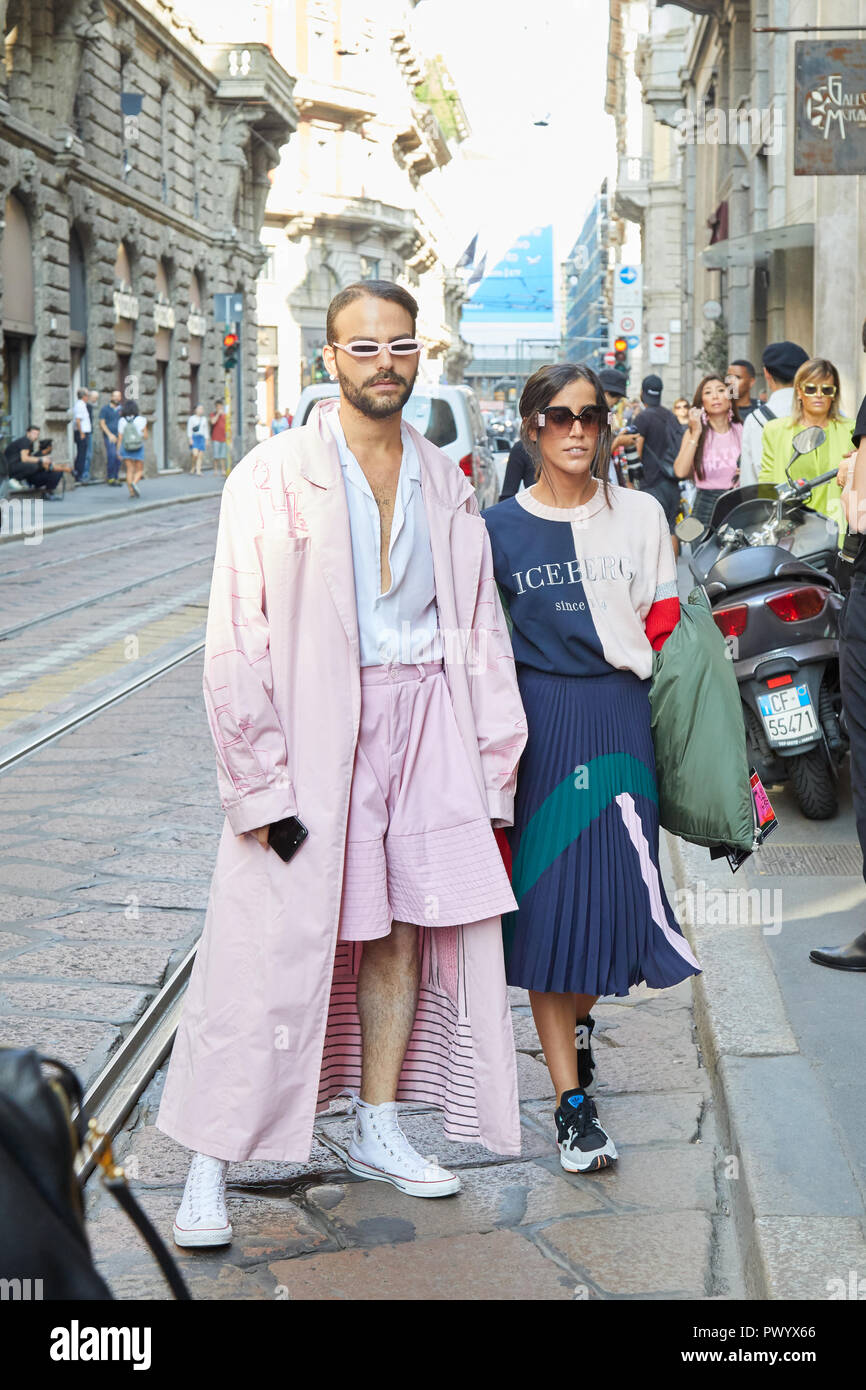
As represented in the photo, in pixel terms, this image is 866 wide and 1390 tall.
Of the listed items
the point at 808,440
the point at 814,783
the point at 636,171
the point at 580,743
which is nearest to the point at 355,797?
the point at 580,743

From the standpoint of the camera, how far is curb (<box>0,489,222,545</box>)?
21.0 m

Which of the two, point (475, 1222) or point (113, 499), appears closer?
point (475, 1222)

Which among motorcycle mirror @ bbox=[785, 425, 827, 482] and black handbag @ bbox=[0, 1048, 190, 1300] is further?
motorcycle mirror @ bbox=[785, 425, 827, 482]

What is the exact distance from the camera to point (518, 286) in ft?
332

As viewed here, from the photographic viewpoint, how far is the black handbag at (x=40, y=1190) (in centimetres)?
132

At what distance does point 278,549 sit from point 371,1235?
1340 mm

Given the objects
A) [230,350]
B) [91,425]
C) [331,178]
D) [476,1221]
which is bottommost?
[476,1221]

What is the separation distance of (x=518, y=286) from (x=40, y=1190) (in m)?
103

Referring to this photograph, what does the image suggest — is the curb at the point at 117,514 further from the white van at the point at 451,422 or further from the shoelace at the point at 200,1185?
the shoelace at the point at 200,1185

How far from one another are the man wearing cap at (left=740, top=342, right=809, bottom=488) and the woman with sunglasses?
4.82 m

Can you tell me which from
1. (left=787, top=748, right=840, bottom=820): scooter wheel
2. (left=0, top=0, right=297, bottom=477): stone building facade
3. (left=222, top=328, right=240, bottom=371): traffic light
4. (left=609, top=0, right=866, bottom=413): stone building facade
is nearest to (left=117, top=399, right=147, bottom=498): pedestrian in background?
(left=0, top=0, right=297, bottom=477): stone building facade

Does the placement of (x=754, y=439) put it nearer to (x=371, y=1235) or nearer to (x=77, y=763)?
(x=77, y=763)

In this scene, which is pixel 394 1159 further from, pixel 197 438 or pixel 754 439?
pixel 197 438

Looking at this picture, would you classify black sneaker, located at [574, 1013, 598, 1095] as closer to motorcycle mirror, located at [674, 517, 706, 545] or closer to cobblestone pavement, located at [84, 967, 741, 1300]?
cobblestone pavement, located at [84, 967, 741, 1300]
